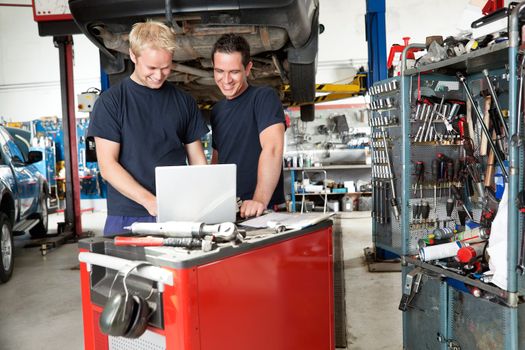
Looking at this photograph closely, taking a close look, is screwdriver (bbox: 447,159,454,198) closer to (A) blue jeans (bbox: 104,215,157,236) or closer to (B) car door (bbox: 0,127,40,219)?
(A) blue jeans (bbox: 104,215,157,236)

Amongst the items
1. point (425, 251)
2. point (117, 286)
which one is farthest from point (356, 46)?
point (117, 286)

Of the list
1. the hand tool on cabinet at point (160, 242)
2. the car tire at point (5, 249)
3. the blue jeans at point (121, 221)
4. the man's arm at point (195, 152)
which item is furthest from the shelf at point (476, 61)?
the car tire at point (5, 249)

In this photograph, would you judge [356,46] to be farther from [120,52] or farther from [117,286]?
[117,286]

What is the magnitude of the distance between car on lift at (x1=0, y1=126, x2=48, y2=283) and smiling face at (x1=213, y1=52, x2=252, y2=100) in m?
2.79

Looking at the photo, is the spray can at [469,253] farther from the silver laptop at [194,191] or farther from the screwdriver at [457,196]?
the silver laptop at [194,191]

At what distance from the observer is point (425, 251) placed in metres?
2.11

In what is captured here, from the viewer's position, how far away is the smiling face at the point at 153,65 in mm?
1520

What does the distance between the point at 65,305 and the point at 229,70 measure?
2.37 m

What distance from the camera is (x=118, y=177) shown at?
5.17 feet

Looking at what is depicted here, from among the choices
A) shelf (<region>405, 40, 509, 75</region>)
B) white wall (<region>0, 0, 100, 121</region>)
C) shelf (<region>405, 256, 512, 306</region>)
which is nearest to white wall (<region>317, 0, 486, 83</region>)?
white wall (<region>0, 0, 100, 121</region>)

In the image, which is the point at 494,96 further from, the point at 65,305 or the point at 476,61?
the point at 65,305

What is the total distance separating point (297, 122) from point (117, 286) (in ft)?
22.1

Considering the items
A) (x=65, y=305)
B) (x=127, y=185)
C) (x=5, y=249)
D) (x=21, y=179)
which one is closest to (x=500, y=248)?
(x=127, y=185)

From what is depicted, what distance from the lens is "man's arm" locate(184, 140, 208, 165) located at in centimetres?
191
